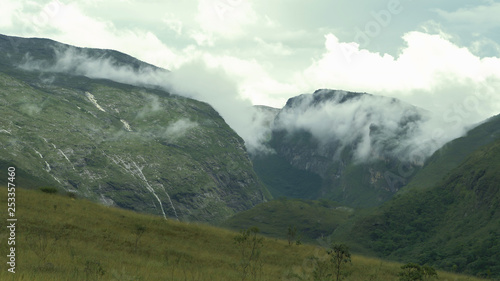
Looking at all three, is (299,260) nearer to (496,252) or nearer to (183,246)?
(183,246)

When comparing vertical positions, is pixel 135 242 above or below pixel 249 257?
above

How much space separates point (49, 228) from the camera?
3838 centimetres

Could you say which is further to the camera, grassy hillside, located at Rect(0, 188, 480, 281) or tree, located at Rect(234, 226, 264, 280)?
grassy hillside, located at Rect(0, 188, 480, 281)

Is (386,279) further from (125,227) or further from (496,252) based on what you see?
(496,252)

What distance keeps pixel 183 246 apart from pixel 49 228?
12754 mm

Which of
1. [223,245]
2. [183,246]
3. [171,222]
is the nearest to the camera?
[183,246]

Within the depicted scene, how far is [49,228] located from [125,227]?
9.29 meters

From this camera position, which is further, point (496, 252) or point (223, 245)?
point (496, 252)

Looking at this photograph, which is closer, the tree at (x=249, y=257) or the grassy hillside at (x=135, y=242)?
the tree at (x=249, y=257)

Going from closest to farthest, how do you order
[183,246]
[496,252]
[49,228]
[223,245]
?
1. [49,228]
2. [183,246]
3. [223,245]
4. [496,252]

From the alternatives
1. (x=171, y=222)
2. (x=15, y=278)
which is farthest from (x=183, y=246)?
(x=15, y=278)

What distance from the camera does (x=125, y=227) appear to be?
46344 millimetres

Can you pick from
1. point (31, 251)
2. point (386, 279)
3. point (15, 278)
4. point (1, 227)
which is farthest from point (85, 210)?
point (15, 278)

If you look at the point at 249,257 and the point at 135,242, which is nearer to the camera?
the point at 135,242
